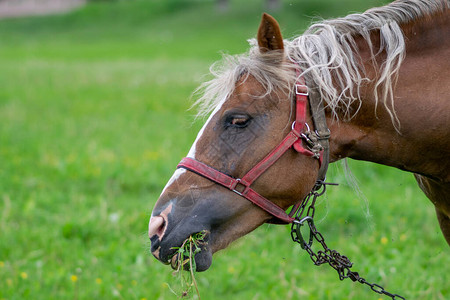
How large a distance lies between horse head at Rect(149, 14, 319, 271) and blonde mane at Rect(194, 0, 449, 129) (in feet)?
0.04

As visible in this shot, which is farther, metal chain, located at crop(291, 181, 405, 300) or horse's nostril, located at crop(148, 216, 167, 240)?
metal chain, located at crop(291, 181, 405, 300)

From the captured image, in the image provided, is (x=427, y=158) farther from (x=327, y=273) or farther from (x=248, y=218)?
(x=327, y=273)

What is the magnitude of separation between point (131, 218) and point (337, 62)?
10.7 ft

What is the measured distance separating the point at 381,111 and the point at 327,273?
7.14ft

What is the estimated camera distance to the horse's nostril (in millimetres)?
2436

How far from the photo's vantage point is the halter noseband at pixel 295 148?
2.46 meters

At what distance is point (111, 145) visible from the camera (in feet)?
26.0

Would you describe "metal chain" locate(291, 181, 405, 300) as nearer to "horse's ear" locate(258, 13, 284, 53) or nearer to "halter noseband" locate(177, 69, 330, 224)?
"halter noseband" locate(177, 69, 330, 224)

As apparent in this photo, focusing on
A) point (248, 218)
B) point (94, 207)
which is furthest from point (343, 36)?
point (94, 207)

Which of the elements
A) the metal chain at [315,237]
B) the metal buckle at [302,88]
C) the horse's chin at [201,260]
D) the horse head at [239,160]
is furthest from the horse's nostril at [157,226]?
the metal buckle at [302,88]

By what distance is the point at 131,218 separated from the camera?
5227 millimetres

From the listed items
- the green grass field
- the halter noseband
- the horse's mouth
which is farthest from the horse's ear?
the horse's mouth

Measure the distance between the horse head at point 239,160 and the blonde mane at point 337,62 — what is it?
0.01 meters

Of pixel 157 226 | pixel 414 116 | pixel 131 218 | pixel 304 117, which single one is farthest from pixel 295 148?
pixel 131 218
